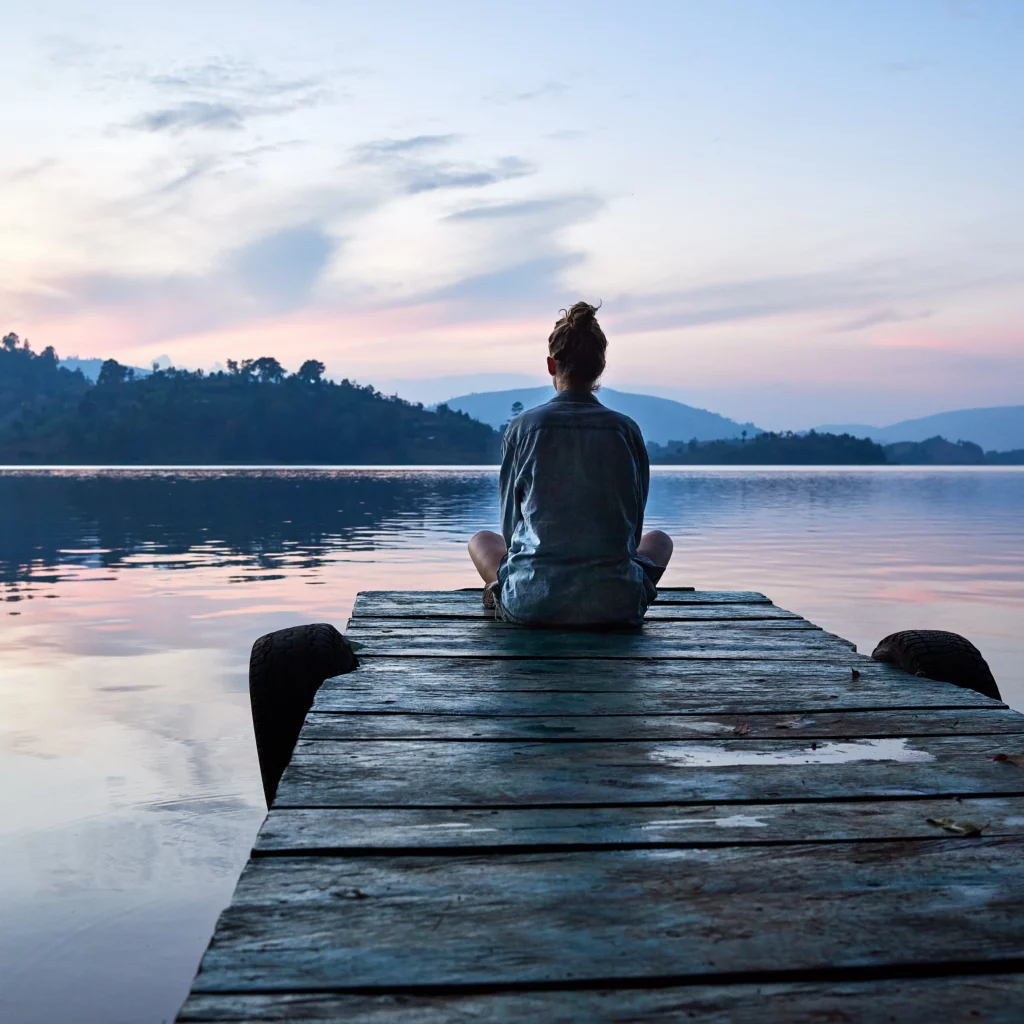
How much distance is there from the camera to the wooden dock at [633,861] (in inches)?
63.9

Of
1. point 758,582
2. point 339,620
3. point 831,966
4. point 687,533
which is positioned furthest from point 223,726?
point 687,533

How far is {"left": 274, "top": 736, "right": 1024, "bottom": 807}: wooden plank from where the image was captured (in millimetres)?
2533

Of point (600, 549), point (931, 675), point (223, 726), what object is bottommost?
point (223, 726)

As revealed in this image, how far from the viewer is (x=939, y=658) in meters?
4.30

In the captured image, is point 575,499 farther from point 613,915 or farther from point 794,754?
point 613,915

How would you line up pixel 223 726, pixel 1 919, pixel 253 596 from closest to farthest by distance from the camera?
pixel 1 919, pixel 223 726, pixel 253 596

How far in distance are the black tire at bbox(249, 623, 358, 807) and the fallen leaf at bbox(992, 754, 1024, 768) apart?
8.03 feet

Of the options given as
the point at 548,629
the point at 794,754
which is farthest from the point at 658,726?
the point at 548,629

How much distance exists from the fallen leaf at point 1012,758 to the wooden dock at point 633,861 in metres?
0.02

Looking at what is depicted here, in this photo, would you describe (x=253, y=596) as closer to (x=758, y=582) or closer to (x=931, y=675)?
(x=758, y=582)

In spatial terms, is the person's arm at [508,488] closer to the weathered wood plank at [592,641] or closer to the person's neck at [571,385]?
the person's neck at [571,385]

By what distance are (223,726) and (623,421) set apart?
4.10 meters

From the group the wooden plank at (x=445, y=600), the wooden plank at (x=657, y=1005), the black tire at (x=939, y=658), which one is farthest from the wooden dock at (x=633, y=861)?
the wooden plank at (x=445, y=600)

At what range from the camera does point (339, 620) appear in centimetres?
1180
